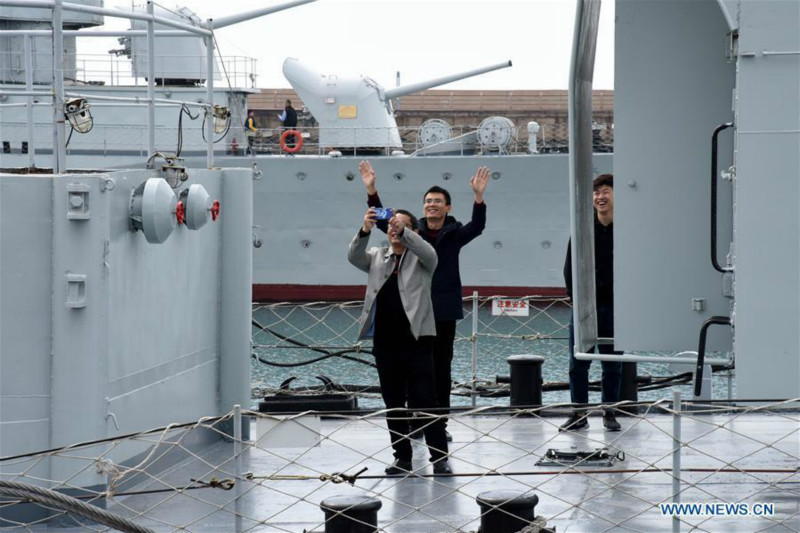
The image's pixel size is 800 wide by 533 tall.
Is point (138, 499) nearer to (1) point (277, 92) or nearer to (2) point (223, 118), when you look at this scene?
(2) point (223, 118)

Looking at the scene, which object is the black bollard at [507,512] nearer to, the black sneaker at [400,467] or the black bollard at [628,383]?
the black sneaker at [400,467]

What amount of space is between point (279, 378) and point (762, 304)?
12719mm

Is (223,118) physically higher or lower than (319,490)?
higher

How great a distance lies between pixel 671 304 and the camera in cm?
616

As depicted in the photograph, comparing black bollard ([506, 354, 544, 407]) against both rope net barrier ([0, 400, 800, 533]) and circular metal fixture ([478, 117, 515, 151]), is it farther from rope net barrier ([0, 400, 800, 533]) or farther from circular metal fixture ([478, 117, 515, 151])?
circular metal fixture ([478, 117, 515, 151])

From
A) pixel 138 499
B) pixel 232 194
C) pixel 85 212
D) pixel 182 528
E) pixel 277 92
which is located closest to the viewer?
pixel 182 528

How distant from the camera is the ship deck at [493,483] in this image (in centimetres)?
530

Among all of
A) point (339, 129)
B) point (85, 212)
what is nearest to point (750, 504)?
point (85, 212)

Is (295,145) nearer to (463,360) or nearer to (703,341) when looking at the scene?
(463,360)

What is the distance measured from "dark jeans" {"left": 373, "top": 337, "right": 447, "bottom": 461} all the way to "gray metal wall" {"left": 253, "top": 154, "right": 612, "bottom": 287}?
22533mm

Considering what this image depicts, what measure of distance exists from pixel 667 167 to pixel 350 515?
251 centimetres

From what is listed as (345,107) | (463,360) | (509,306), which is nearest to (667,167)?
(509,306)

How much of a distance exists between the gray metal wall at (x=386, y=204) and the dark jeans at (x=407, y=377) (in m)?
22.5

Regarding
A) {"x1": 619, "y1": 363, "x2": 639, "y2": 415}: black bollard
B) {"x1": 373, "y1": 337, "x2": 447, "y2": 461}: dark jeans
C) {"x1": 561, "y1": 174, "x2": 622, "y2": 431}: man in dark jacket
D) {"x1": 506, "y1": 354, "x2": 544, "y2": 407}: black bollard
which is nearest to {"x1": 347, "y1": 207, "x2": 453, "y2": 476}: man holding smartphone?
{"x1": 373, "y1": 337, "x2": 447, "y2": 461}: dark jeans
